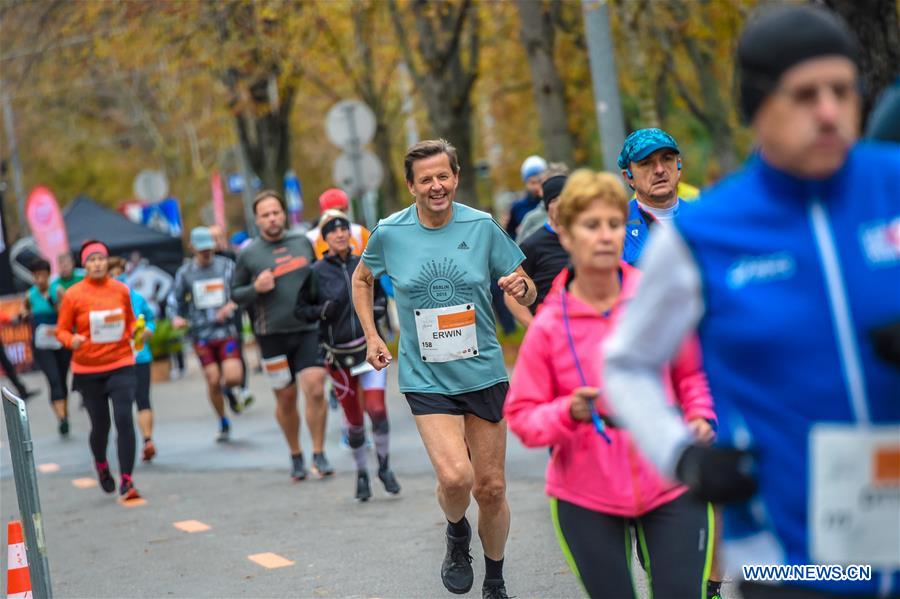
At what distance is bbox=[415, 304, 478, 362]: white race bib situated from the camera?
21.9ft

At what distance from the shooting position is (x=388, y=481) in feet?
33.3

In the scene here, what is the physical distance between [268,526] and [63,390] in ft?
25.9

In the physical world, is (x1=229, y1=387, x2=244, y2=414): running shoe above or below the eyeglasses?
below

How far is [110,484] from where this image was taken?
452 inches

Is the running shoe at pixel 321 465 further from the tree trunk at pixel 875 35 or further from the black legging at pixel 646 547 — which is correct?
the black legging at pixel 646 547

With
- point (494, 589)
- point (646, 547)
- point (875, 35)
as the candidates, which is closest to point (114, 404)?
point (494, 589)

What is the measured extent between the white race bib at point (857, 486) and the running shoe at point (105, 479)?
919 centimetres

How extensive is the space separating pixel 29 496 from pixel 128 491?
17.1 feet

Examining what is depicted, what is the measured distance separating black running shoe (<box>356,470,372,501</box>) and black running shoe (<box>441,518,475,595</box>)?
10.8 ft

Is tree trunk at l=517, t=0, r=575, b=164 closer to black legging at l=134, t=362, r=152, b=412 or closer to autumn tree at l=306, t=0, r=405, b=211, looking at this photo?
autumn tree at l=306, t=0, r=405, b=211

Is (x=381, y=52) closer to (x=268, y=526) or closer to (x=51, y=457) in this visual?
(x=51, y=457)

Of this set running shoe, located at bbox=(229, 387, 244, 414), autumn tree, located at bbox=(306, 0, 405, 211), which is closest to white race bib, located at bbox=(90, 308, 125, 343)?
running shoe, located at bbox=(229, 387, 244, 414)

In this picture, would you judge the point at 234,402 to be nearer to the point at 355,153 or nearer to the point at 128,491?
the point at 128,491

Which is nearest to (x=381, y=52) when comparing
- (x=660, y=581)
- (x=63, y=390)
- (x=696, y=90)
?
(x=696, y=90)
